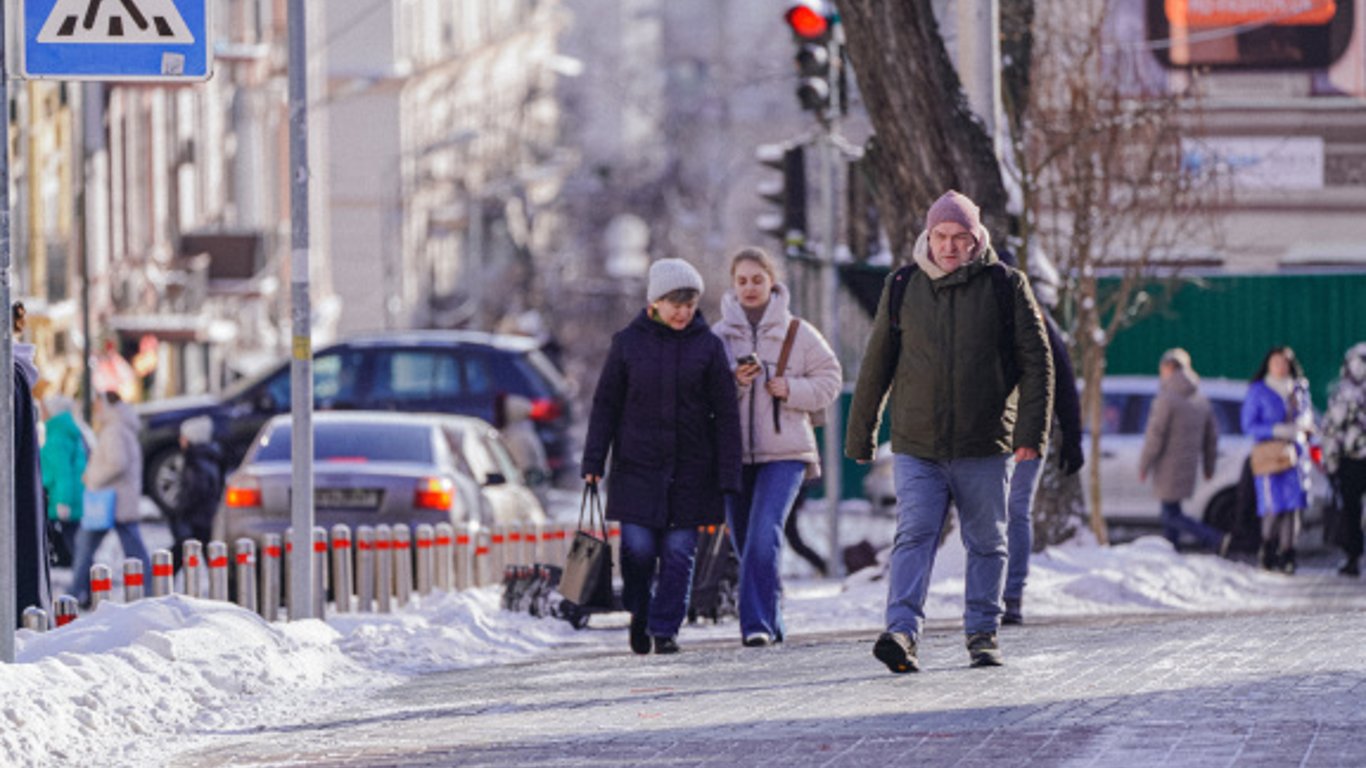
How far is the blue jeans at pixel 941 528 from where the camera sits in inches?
442

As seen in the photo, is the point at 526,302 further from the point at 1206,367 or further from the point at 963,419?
the point at 963,419

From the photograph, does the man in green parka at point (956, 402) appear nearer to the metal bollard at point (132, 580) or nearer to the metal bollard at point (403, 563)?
the metal bollard at point (132, 580)

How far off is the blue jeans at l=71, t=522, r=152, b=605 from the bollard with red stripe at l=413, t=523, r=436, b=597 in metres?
2.84

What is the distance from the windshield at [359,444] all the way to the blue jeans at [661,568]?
6.37 m

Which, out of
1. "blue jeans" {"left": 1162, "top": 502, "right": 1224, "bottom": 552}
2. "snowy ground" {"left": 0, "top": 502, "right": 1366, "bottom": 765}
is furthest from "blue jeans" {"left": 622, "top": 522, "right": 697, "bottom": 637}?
"blue jeans" {"left": 1162, "top": 502, "right": 1224, "bottom": 552}

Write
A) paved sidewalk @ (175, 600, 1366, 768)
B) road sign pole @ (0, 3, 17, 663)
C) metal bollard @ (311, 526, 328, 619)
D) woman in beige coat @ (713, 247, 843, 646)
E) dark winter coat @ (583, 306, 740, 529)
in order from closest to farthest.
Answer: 1. paved sidewalk @ (175, 600, 1366, 768)
2. road sign pole @ (0, 3, 17, 663)
3. dark winter coat @ (583, 306, 740, 529)
4. woman in beige coat @ (713, 247, 843, 646)
5. metal bollard @ (311, 526, 328, 619)

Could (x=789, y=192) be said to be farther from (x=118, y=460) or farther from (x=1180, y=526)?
(x=118, y=460)

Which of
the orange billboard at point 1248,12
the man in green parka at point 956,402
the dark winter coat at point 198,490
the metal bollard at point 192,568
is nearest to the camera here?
the man in green parka at point 956,402

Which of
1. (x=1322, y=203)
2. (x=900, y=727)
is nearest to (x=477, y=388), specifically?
(x=1322, y=203)

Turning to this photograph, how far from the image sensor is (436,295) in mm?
79938

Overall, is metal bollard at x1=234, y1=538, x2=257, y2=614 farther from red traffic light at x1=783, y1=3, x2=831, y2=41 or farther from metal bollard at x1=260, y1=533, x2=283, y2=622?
red traffic light at x1=783, y1=3, x2=831, y2=41

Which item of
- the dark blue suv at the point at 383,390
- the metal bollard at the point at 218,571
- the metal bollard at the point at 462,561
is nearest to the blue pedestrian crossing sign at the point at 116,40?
the metal bollard at the point at 218,571

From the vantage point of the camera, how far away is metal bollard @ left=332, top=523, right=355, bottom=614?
641 inches

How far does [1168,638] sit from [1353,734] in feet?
12.5
